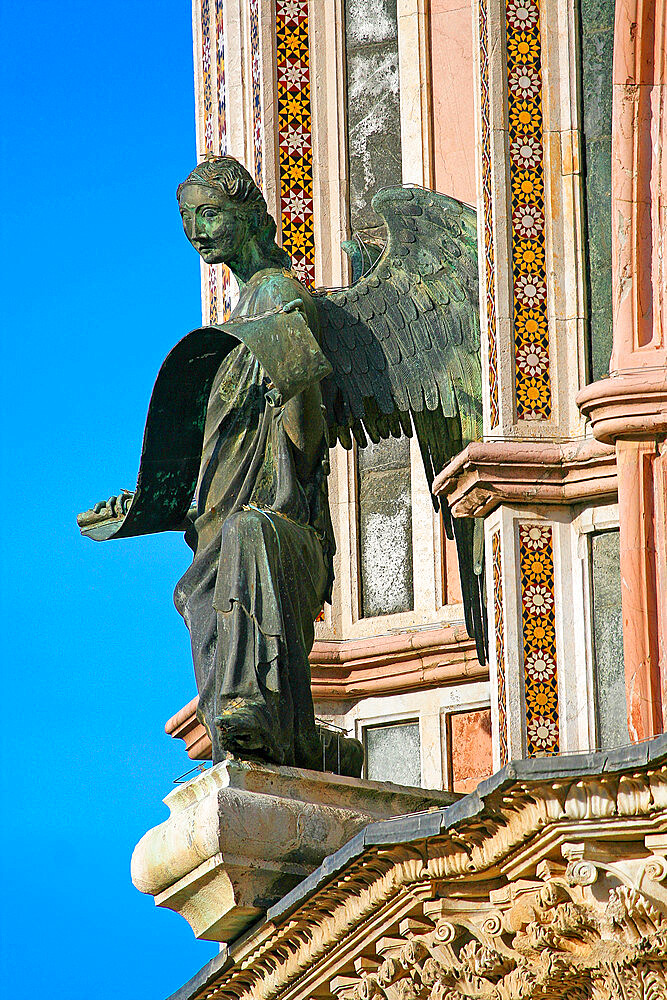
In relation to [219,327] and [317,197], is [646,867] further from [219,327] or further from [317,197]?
[317,197]

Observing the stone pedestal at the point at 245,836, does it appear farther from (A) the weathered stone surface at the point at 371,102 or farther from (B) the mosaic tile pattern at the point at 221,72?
(B) the mosaic tile pattern at the point at 221,72

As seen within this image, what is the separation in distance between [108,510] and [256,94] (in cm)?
390

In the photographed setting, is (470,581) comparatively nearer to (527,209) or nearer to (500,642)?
(500,642)

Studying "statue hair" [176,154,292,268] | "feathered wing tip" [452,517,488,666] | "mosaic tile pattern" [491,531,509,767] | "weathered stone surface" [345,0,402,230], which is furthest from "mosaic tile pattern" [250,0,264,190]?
"mosaic tile pattern" [491,531,509,767]

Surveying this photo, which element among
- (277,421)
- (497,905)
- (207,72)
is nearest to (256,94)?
(207,72)

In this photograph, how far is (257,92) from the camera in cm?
1356

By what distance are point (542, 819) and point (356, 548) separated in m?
5.47

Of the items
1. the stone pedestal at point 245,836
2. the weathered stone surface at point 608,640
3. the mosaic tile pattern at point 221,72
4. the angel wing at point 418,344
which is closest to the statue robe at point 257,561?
the stone pedestal at point 245,836

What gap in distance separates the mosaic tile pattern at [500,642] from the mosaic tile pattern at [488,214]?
570 millimetres

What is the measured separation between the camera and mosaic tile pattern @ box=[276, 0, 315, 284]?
1338cm

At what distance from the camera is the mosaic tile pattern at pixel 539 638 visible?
1062 centimetres

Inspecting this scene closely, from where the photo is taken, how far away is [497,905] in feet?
26.8

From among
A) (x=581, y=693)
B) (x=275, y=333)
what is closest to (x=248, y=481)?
(x=275, y=333)

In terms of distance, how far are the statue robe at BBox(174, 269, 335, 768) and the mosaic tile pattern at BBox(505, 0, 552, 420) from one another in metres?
1.18
